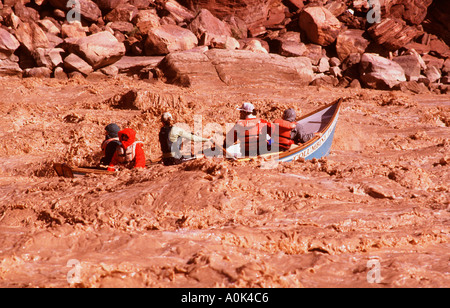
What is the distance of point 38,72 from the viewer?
14672mm

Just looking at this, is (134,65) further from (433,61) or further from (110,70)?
(433,61)

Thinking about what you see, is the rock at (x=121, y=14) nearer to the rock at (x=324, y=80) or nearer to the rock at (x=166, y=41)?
the rock at (x=166, y=41)

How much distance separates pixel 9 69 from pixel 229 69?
733cm

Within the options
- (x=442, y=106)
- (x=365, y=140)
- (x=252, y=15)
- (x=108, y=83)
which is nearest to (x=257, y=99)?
(x=365, y=140)

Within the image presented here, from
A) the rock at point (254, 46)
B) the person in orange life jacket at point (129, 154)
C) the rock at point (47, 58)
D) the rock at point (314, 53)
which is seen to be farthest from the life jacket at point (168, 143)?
the rock at point (314, 53)

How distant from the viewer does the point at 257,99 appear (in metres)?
13.3

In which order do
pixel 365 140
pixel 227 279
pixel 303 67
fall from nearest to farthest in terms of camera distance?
1. pixel 227 279
2. pixel 365 140
3. pixel 303 67

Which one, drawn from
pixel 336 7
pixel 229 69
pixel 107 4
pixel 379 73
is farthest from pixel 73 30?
pixel 336 7

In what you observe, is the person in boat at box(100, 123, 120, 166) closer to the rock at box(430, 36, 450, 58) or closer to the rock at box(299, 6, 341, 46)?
the rock at box(299, 6, 341, 46)

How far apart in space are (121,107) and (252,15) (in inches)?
429

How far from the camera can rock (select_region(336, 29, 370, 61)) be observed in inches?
796

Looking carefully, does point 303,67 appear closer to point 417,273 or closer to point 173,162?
point 173,162

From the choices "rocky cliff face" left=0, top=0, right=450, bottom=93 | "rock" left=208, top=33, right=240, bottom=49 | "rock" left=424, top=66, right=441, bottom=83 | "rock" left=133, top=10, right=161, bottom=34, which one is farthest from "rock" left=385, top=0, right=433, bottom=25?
"rock" left=133, top=10, right=161, bottom=34
